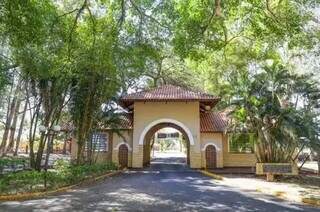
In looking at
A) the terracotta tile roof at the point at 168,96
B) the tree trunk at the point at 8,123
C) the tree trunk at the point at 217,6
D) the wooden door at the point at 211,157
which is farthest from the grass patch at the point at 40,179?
the wooden door at the point at 211,157

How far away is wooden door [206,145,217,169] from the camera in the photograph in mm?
33344

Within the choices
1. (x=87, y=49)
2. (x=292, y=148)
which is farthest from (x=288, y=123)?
(x=87, y=49)

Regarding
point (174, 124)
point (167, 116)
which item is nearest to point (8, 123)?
point (167, 116)

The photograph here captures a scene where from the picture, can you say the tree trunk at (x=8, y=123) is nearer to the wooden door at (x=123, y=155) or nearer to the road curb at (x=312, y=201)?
the wooden door at (x=123, y=155)

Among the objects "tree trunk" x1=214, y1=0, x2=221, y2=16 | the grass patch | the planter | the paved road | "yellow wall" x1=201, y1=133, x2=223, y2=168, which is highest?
"tree trunk" x1=214, y1=0, x2=221, y2=16

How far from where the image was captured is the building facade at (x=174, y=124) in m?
32.7

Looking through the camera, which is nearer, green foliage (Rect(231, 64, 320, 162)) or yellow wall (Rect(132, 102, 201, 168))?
green foliage (Rect(231, 64, 320, 162))

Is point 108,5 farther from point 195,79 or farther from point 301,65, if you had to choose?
point 195,79

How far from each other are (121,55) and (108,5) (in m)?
3.11

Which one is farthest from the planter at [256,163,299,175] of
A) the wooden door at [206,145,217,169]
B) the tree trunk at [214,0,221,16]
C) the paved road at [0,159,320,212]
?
the wooden door at [206,145,217,169]

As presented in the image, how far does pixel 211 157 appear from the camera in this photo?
3344cm

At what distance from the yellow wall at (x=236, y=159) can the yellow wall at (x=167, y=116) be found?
9.42ft

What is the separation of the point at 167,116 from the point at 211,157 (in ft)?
16.3

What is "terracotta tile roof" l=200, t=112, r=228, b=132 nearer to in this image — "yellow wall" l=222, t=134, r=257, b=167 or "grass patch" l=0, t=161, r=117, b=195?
"yellow wall" l=222, t=134, r=257, b=167
